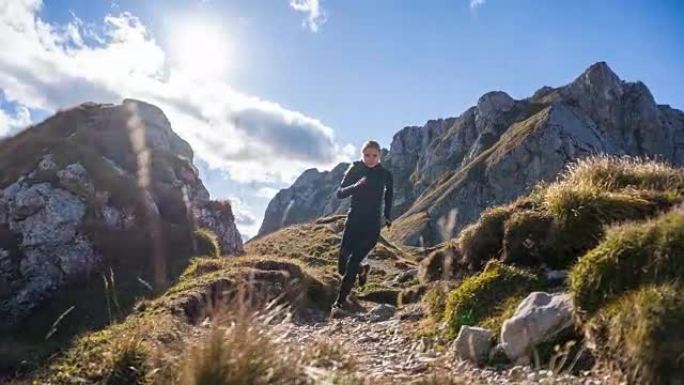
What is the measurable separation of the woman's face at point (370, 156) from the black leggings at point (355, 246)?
158cm

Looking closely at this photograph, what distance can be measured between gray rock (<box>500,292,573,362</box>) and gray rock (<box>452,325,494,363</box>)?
0.84 feet

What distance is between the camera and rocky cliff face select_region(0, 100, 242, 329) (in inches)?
879

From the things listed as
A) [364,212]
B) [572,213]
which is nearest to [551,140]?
[364,212]

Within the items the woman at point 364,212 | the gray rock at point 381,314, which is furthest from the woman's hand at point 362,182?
the gray rock at point 381,314

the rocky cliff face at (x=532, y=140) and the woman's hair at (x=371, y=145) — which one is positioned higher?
the rocky cliff face at (x=532, y=140)

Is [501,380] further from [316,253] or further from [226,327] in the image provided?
[316,253]

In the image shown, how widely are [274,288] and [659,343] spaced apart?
11.8 m

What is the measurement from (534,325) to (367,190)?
22.4ft

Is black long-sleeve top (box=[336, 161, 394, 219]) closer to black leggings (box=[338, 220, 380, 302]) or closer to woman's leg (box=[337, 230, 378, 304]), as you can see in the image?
black leggings (box=[338, 220, 380, 302])

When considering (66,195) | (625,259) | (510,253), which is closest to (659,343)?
(625,259)

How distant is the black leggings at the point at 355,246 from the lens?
1348 centimetres

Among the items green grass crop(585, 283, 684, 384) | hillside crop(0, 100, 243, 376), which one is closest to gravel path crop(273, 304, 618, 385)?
green grass crop(585, 283, 684, 384)

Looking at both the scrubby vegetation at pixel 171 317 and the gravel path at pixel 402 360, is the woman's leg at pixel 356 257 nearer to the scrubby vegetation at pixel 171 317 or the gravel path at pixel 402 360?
the scrubby vegetation at pixel 171 317

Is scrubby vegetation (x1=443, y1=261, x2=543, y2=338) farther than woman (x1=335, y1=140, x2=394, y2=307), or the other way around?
woman (x1=335, y1=140, x2=394, y2=307)
